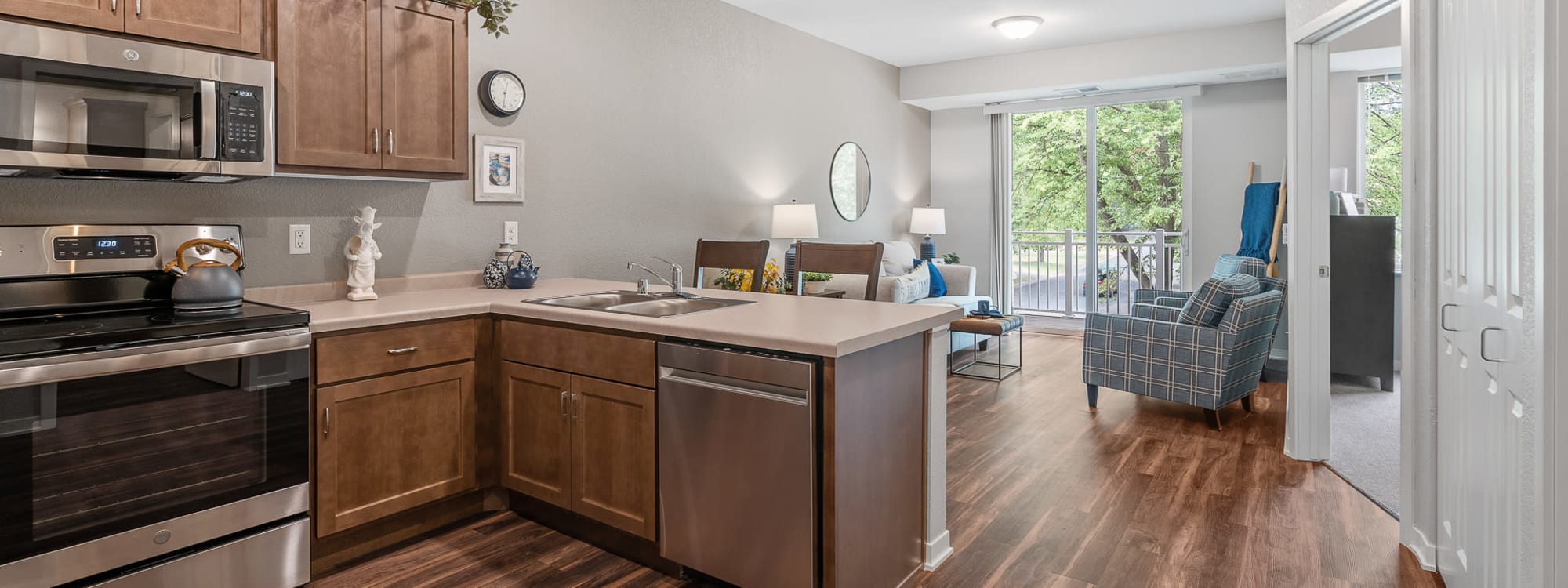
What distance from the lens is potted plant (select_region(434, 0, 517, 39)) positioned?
2881 mm

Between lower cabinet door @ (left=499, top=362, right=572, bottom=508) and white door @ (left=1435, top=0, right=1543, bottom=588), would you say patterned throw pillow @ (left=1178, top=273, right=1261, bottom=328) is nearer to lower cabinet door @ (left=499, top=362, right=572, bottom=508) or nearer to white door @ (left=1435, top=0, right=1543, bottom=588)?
white door @ (left=1435, top=0, right=1543, bottom=588)

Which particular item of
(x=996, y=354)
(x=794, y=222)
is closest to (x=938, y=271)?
(x=996, y=354)

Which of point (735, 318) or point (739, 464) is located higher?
point (735, 318)

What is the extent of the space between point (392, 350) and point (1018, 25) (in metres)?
4.37

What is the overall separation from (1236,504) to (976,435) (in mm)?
1197

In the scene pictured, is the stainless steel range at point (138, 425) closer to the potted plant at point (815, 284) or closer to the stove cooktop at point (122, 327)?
the stove cooktop at point (122, 327)

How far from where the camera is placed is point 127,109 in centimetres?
208

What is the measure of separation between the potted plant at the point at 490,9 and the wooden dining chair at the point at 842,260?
144cm

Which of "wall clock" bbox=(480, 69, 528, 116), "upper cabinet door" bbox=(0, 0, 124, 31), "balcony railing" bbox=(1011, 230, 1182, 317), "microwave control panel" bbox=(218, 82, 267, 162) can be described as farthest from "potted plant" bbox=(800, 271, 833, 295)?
"upper cabinet door" bbox=(0, 0, 124, 31)

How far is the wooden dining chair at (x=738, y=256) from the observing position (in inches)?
130

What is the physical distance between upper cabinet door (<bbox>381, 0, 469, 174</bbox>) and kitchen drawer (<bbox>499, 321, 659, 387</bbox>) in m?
0.70

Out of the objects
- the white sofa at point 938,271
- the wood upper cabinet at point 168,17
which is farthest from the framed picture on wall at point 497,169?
the white sofa at point 938,271

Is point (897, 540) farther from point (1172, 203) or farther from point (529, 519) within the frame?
point (1172, 203)

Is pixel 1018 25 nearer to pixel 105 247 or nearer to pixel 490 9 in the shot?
pixel 490 9
